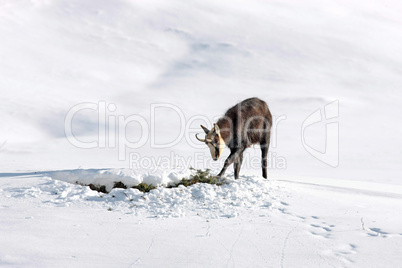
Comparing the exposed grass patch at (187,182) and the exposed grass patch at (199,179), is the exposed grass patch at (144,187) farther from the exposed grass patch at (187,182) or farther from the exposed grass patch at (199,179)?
the exposed grass patch at (199,179)

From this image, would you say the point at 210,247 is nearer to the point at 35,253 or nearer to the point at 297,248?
the point at 297,248

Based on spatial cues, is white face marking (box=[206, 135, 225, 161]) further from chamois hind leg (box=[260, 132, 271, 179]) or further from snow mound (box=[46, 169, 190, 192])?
chamois hind leg (box=[260, 132, 271, 179])

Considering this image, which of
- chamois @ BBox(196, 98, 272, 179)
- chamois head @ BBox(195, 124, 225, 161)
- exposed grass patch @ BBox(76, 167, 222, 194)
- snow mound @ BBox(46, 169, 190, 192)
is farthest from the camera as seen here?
chamois @ BBox(196, 98, 272, 179)

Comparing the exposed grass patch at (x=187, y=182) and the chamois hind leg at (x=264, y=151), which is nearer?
the exposed grass patch at (x=187, y=182)

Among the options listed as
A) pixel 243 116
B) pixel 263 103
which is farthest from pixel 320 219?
pixel 263 103

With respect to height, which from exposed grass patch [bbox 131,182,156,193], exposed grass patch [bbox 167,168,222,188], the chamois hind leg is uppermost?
the chamois hind leg

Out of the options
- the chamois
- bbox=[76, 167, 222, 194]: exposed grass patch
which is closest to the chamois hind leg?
the chamois

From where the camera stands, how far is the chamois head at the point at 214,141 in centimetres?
812

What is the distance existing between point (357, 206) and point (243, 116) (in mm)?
3342

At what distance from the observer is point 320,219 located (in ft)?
20.6

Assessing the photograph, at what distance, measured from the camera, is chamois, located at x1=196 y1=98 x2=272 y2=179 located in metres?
8.25

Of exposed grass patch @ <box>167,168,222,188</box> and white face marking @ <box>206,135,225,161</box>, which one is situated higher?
white face marking @ <box>206,135,225,161</box>

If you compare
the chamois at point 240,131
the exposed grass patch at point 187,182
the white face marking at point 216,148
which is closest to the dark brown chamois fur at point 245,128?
Result: the chamois at point 240,131

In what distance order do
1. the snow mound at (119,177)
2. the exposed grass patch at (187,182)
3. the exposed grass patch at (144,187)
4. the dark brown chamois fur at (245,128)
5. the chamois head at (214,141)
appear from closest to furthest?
the exposed grass patch at (144,187), the exposed grass patch at (187,182), the snow mound at (119,177), the chamois head at (214,141), the dark brown chamois fur at (245,128)
